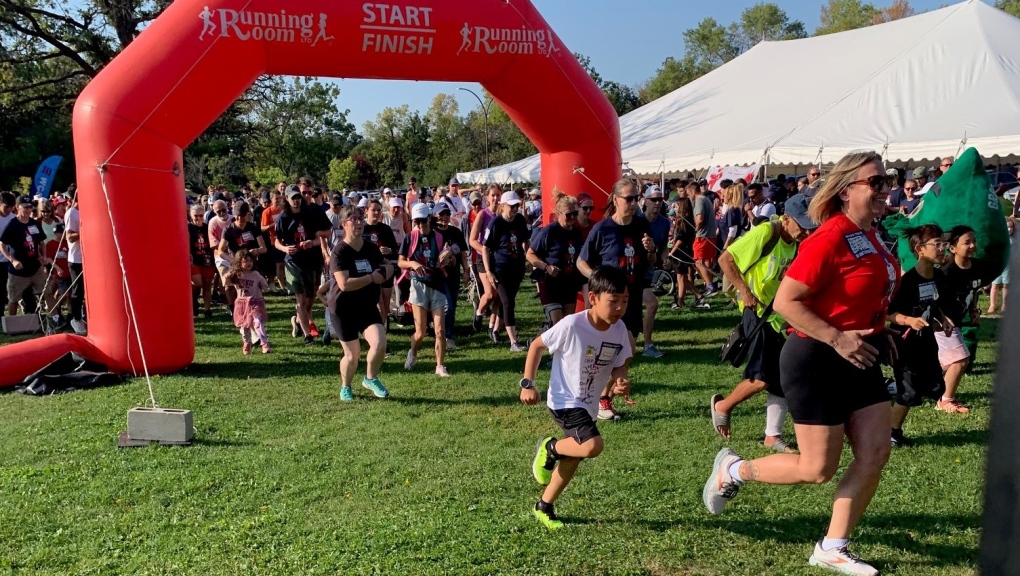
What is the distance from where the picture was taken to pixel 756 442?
616cm

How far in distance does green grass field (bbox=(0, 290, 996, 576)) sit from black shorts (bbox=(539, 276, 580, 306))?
→ 3.38 feet

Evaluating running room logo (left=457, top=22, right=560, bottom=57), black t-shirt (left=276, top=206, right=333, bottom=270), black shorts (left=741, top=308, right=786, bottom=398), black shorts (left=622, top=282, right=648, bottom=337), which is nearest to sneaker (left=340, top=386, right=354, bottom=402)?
black shorts (left=622, top=282, right=648, bottom=337)

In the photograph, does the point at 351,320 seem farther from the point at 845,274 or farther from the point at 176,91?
the point at 845,274

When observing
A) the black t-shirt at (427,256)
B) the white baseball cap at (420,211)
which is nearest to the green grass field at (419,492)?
the black t-shirt at (427,256)

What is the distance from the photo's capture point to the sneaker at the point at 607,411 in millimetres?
6891

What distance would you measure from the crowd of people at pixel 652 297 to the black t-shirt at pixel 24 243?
0.03 meters

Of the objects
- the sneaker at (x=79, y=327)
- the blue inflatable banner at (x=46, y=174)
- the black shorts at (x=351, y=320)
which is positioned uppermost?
the blue inflatable banner at (x=46, y=174)

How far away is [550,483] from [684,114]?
18726mm

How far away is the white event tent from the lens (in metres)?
15.9

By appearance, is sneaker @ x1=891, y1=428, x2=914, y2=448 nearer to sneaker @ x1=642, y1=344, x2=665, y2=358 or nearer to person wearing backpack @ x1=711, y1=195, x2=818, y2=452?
person wearing backpack @ x1=711, y1=195, x2=818, y2=452

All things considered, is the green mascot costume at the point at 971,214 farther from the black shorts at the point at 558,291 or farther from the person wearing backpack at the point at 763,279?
the black shorts at the point at 558,291

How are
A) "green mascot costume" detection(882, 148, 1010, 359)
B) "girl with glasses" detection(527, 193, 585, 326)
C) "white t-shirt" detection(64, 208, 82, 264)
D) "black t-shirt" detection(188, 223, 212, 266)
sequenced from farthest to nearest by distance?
"black t-shirt" detection(188, 223, 212, 266)
"white t-shirt" detection(64, 208, 82, 264)
"girl with glasses" detection(527, 193, 585, 326)
"green mascot costume" detection(882, 148, 1010, 359)

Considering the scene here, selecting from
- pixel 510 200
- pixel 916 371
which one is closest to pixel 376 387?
pixel 510 200

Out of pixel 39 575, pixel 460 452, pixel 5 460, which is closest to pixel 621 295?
pixel 460 452
